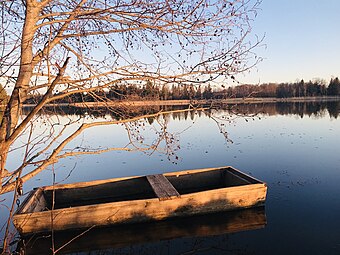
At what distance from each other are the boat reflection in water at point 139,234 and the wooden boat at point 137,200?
0.18 meters

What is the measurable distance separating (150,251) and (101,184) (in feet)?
8.72

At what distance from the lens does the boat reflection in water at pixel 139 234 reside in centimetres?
562

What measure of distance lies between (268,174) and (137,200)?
5881 mm

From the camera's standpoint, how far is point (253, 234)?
5.96 m

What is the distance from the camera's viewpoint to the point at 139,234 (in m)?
5.90

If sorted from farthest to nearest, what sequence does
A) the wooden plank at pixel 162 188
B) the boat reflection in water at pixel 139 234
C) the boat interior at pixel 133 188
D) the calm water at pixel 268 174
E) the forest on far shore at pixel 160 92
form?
the boat interior at pixel 133 188 → the wooden plank at pixel 162 188 → the boat reflection in water at pixel 139 234 → the calm water at pixel 268 174 → the forest on far shore at pixel 160 92


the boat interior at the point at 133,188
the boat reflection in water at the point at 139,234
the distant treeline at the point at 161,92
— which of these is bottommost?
the boat reflection in water at the point at 139,234

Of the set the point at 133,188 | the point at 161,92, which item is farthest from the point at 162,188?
the point at 161,92

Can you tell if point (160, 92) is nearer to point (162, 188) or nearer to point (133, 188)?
point (162, 188)

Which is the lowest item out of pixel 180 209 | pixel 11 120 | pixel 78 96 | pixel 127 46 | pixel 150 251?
pixel 150 251

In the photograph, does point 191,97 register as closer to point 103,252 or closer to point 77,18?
point 77,18

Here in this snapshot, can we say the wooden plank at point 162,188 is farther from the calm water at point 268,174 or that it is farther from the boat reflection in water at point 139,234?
the calm water at point 268,174

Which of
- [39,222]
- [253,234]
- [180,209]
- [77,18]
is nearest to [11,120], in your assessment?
[77,18]

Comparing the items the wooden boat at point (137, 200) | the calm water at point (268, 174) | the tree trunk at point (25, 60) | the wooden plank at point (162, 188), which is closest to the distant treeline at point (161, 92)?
the calm water at point (268, 174)
